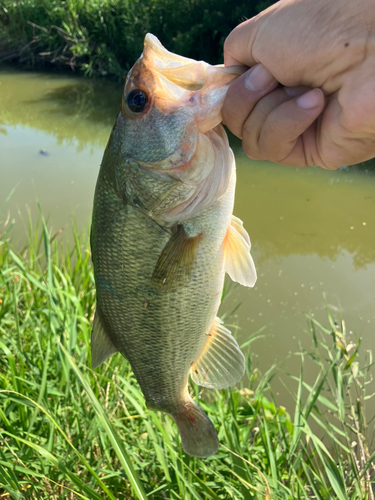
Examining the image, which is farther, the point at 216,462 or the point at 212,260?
the point at 216,462

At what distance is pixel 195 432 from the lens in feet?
4.57

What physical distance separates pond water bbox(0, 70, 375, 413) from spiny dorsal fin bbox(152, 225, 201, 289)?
204 centimetres

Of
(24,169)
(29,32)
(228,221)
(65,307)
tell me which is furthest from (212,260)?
(29,32)

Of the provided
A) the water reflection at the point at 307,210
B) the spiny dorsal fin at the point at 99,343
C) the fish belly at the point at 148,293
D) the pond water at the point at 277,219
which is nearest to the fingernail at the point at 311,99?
the fish belly at the point at 148,293

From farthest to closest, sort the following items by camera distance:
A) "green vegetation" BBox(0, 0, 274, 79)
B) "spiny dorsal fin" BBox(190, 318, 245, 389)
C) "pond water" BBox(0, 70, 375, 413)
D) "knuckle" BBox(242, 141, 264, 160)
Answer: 1. "green vegetation" BBox(0, 0, 274, 79)
2. "pond water" BBox(0, 70, 375, 413)
3. "spiny dorsal fin" BBox(190, 318, 245, 389)
4. "knuckle" BBox(242, 141, 264, 160)

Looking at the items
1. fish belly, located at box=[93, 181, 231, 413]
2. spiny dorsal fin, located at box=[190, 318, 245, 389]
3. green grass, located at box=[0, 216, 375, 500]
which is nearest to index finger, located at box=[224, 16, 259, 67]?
fish belly, located at box=[93, 181, 231, 413]

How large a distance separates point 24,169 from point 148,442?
5541 millimetres

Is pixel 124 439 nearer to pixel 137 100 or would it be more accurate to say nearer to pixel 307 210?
pixel 137 100

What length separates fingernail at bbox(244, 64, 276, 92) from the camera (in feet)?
3.70

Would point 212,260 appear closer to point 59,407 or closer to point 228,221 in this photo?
point 228,221

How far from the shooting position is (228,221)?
4.23 ft

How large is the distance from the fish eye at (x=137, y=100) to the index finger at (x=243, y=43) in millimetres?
339

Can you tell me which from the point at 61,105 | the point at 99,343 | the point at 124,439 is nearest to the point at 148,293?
the point at 99,343

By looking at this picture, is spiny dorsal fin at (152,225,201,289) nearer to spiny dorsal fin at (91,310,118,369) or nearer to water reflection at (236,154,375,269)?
spiny dorsal fin at (91,310,118,369)
